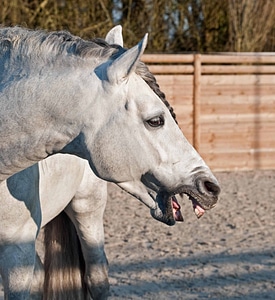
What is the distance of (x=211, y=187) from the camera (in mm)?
2398

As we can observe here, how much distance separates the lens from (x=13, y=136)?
2395 mm

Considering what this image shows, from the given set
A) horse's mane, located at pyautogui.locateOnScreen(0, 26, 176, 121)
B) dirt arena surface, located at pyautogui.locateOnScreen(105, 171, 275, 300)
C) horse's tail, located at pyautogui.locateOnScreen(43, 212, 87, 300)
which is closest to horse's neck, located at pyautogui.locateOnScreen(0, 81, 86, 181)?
horse's mane, located at pyautogui.locateOnScreen(0, 26, 176, 121)

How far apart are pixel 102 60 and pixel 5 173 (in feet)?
1.64

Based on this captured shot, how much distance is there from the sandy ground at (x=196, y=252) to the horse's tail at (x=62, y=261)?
2.56ft

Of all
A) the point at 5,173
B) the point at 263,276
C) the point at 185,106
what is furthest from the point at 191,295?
the point at 185,106

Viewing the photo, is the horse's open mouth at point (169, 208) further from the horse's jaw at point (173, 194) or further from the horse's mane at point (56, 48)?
the horse's mane at point (56, 48)

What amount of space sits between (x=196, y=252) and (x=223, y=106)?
13.8ft

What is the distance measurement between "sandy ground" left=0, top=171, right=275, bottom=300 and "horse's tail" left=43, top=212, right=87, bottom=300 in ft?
2.56

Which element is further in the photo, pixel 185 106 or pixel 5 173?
pixel 185 106

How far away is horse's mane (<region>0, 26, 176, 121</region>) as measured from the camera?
238cm

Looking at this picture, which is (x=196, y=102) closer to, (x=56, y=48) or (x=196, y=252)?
(x=196, y=252)

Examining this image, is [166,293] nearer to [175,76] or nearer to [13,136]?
[13,136]

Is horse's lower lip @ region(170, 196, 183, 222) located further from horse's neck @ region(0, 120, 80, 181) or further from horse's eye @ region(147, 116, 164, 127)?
horse's neck @ region(0, 120, 80, 181)

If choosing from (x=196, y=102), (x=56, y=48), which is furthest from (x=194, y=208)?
(x=196, y=102)
